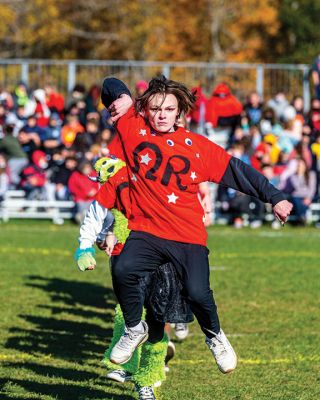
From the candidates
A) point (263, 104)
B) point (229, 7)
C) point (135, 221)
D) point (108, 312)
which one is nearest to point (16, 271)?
point (108, 312)

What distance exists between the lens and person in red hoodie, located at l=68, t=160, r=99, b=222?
1977cm

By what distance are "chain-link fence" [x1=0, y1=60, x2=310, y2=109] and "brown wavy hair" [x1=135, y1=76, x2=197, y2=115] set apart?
16584 mm

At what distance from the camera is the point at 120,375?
24.9ft

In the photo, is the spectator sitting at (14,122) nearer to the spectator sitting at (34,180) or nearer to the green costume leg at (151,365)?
the spectator sitting at (34,180)

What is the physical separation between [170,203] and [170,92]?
67 cm

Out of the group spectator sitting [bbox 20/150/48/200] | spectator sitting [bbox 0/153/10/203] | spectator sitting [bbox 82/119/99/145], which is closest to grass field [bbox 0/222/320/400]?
spectator sitting [bbox 0/153/10/203]

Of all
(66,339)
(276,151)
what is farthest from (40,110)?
(66,339)

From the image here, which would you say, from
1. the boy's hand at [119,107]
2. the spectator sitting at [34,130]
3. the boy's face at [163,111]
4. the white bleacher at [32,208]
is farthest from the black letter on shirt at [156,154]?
the spectator sitting at [34,130]

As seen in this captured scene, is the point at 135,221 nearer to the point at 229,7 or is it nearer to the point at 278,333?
the point at 278,333

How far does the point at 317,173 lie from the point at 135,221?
47.9 feet

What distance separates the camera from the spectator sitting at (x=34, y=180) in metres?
20.9

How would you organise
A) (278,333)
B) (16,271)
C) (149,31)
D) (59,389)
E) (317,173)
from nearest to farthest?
1. (59,389)
2. (278,333)
3. (16,271)
4. (317,173)
5. (149,31)

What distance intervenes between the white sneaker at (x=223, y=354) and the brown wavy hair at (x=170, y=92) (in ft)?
4.58

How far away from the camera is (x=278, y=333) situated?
34.1 feet
